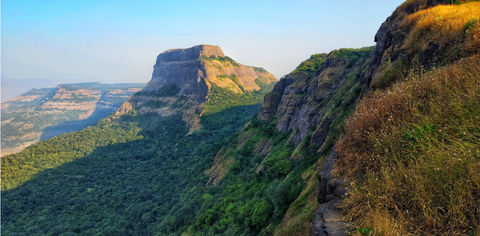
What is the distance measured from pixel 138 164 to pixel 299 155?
279 feet

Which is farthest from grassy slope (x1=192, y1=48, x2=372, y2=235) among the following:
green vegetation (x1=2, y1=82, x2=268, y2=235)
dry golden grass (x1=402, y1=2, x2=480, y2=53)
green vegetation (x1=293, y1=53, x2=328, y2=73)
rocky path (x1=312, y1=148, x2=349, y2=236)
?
dry golden grass (x1=402, y1=2, x2=480, y2=53)

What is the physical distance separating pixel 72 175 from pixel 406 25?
10229 cm

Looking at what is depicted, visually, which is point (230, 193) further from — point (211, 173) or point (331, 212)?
point (331, 212)

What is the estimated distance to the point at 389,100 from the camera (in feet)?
22.2

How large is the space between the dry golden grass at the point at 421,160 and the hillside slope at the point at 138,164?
34.3m

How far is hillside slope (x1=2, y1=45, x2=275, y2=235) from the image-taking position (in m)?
51.1

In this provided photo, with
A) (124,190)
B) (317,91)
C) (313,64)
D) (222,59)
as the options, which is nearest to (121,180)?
(124,190)

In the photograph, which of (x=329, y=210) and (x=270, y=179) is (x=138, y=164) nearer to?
(x=270, y=179)

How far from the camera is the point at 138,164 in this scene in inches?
3546

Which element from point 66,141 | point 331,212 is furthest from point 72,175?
point 331,212

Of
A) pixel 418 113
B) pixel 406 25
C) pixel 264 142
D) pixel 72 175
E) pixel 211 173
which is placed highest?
pixel 406 25

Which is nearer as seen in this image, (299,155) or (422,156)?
(422,156)

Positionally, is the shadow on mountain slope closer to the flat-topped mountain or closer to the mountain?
the mountain

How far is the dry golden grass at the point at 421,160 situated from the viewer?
3.62 meters
